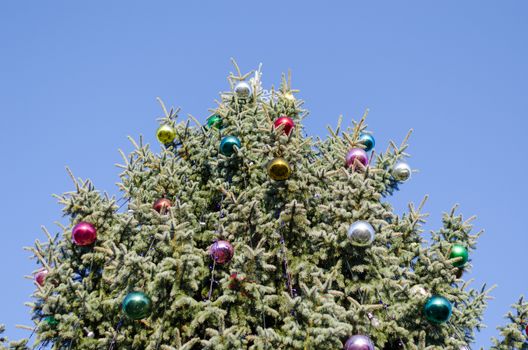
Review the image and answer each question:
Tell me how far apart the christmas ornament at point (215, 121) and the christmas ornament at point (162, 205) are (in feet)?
11.5

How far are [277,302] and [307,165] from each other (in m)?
3.11

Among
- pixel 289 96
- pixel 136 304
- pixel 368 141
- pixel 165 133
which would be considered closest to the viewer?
pixel 136 304

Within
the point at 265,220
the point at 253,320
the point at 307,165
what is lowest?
the point at 253,320

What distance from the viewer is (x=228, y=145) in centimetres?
1183

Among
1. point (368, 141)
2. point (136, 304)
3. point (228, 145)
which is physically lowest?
point (136, 304)

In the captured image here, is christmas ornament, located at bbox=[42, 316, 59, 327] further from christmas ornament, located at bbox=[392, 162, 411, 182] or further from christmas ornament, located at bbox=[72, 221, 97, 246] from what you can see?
christmas ornament, located at bbox=[392, 162, 411, 182]

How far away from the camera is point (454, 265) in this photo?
11.7m

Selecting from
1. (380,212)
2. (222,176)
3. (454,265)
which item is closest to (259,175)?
(222,176)

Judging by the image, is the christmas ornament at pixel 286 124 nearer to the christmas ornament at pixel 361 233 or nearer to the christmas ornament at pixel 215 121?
the christmas ornament at pixel 215 121

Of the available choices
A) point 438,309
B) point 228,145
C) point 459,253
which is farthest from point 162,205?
point 459,253

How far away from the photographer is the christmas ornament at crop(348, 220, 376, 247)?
9.74 meters

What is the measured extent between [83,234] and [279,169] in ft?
13.1

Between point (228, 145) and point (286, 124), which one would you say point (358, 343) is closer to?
point (228, 145)

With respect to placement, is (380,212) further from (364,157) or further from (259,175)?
(259,175)
